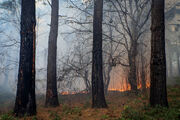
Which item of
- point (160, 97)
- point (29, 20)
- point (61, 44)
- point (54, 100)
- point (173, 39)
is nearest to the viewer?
point (160, 97)

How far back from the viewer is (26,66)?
23.0 ft

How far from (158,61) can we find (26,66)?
5.78 metres

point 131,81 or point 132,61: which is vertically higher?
point 132,61

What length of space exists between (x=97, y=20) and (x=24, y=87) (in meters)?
5.22

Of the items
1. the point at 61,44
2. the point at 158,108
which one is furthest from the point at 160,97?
the point at 61,44

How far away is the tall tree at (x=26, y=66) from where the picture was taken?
6.80m

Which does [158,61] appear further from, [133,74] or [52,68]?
[52,68]

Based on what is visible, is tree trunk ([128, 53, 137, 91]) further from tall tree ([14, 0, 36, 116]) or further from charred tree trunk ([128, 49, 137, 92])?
tall tree ([14, 0, 36, 116])

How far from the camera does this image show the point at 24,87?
686 centimetres

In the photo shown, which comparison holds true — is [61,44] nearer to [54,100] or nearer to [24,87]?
[54,100]

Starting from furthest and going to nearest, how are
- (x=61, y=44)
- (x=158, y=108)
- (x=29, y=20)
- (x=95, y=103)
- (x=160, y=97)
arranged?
(x=61, y=44), (x=95, y=103), (x=29, y=20), (x=160, y=97), (x=158, y=108)

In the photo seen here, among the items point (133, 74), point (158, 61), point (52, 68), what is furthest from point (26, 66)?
point (133, 74)

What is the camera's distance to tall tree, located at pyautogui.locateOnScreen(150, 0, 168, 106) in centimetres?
665

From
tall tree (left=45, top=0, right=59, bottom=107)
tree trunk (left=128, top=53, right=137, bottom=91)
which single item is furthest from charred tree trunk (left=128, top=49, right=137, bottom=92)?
tall tree (left=45, top=0, right=59, bottom=107)
